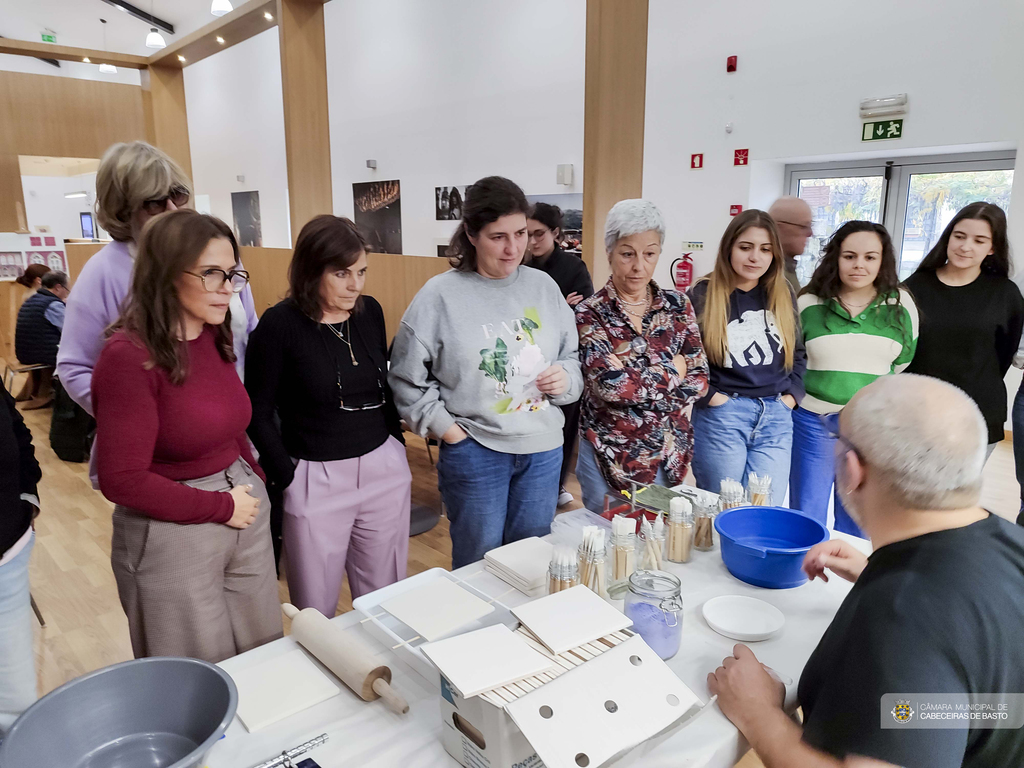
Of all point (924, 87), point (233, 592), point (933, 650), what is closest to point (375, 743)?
point (233, 592)

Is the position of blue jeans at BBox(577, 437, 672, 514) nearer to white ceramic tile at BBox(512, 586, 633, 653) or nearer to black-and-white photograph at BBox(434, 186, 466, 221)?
white ceramic tile at BBox(512, 586, 633, 653)

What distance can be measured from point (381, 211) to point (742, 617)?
26.7 ft

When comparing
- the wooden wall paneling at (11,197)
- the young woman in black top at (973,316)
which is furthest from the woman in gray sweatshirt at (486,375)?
the wooden wall paneling at (11,197)

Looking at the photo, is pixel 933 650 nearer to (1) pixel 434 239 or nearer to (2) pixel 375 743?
(2) pixel 375 743

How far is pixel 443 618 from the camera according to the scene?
4.02 feet

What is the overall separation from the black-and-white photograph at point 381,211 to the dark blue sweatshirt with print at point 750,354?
674 cm

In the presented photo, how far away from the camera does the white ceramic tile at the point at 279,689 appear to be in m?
1.05

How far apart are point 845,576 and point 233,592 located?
131 centimetres

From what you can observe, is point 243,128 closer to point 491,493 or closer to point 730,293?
point 730,293

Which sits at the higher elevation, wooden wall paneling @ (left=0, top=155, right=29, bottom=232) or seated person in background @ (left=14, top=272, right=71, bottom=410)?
wooden wall paneling @ (left=0, top=155, right=29, bottom=232)

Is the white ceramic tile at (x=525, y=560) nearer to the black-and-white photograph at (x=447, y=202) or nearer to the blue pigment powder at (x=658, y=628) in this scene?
the blue pigment powder at (x=658, y=628)

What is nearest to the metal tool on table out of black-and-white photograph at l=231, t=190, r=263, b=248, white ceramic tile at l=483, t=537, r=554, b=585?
white ceramic tile at l=483, t=537, r=554, b=585

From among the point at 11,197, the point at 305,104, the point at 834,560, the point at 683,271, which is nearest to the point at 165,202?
the point at 834,560

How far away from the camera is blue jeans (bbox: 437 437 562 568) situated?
1.87 m
